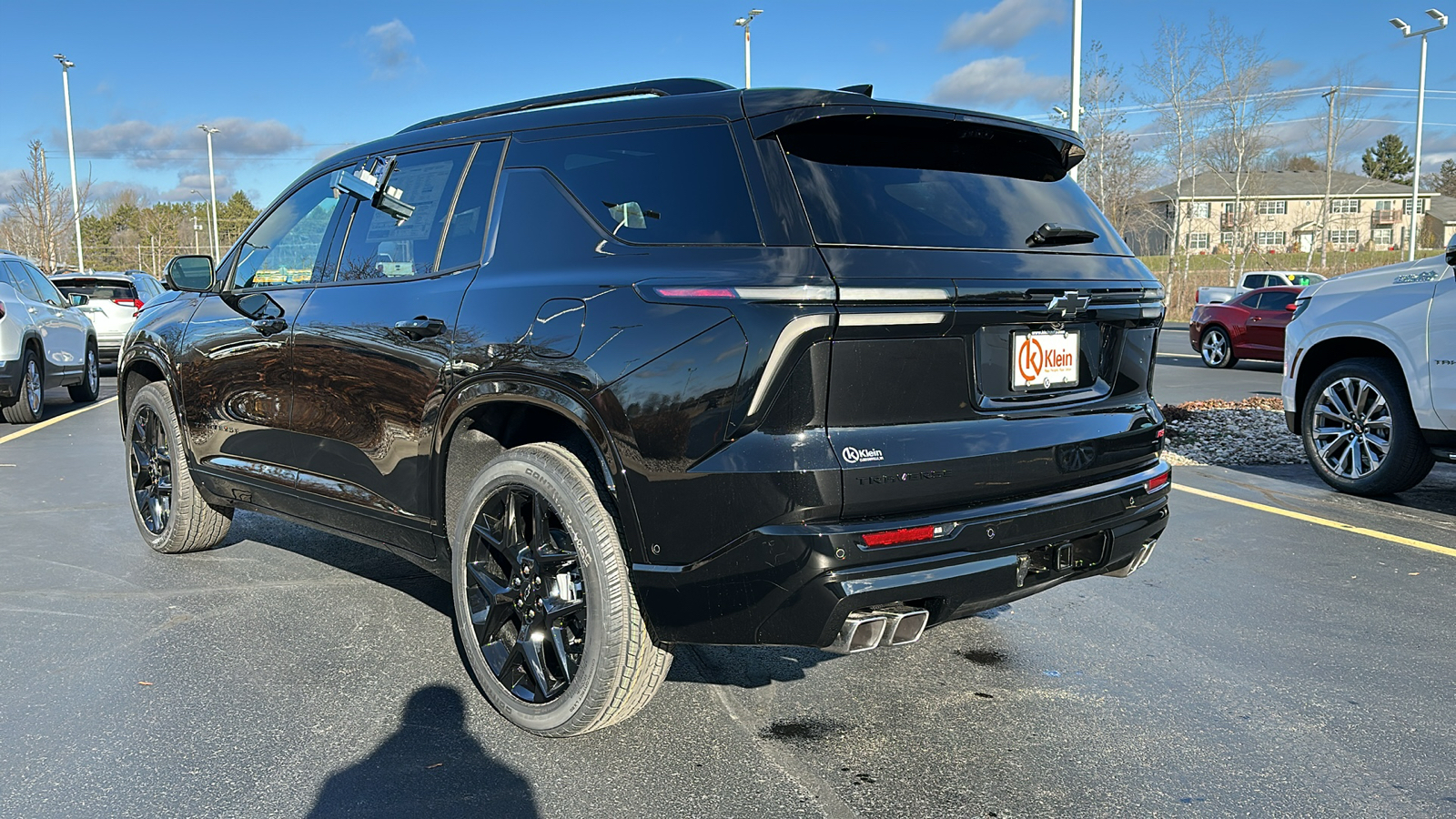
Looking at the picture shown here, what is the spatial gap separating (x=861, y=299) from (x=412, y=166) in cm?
207

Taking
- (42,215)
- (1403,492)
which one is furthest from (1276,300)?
(42,215)

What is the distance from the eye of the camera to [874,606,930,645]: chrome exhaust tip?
283 centimetres

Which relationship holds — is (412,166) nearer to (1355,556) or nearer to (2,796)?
(2,796)

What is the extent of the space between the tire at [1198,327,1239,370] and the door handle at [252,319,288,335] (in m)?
17.7

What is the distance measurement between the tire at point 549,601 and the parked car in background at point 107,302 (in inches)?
621

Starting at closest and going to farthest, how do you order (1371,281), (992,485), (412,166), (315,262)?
(992,485), (412,166), (315,262), (1371,281)

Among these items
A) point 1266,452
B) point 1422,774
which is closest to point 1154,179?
point 1266,452

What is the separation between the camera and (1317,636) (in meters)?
4.20

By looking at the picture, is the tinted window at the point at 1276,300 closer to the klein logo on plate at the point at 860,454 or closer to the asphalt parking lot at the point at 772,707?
the asphalt parking lot at the point at 772,707

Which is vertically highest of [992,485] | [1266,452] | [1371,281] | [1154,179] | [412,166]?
[1154,179]

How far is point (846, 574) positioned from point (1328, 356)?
233 inches

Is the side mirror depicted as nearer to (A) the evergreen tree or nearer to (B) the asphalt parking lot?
(B) the asphalt parking lot

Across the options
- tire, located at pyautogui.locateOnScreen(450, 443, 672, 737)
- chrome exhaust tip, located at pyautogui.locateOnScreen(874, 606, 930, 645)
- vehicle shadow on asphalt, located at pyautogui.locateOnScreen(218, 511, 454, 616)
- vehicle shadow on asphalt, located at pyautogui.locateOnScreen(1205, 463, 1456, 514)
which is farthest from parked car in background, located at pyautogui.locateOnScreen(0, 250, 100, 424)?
vehicle shadow on asphalt, located at pyautogui.locateOnScreen(1205, 463, 1456, 514)

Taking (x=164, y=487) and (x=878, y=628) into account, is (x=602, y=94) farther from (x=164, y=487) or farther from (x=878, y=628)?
(x=164, y=487)
